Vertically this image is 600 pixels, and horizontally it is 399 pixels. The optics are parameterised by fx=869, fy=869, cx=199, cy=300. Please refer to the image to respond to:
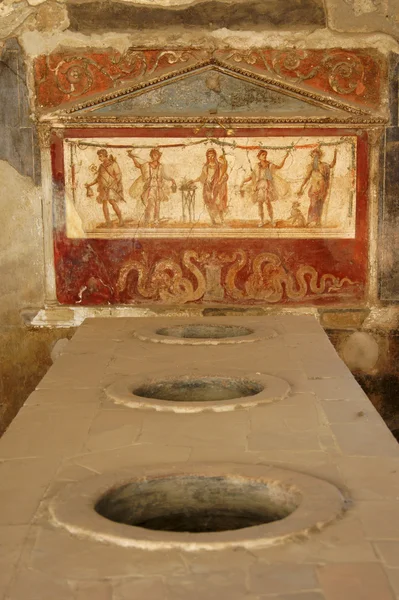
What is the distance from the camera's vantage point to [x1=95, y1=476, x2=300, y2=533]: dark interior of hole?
274 centimetres

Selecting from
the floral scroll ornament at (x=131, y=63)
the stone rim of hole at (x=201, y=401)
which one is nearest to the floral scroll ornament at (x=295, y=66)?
the floral scroll ornament at (x=131, y=63)

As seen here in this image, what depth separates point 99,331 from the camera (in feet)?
19.2

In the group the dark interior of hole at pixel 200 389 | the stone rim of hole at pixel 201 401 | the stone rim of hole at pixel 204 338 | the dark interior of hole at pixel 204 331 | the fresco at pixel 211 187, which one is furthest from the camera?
the fresco at pixel 211 187

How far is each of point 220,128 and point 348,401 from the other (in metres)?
3.50

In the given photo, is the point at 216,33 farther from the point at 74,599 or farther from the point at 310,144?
the point at 74,599

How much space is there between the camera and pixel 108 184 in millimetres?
6922

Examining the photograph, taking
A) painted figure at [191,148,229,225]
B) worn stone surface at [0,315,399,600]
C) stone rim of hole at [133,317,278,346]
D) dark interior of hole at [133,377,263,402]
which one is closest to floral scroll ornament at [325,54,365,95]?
painted figure at [191,148,229,225]

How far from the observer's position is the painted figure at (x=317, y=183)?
22.7 feet

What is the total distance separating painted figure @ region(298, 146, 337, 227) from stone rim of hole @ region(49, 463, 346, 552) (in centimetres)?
430

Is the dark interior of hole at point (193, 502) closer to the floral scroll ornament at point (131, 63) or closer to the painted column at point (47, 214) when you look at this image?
the painted column at point (47, 214)

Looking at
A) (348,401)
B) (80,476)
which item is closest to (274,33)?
(348,401)

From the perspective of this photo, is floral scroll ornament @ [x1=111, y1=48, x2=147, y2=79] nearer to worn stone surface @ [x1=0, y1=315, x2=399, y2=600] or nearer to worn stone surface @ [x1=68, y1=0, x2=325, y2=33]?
→ worn stone surface @ [x1=68, y1=0, x2=325, y2=33]

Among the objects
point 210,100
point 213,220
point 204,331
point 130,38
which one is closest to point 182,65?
point 210,100

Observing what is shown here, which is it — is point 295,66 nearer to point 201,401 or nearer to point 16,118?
point 16,118
